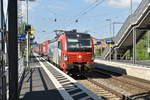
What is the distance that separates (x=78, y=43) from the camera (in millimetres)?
17969

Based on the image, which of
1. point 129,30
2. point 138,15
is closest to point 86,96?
point 138,15

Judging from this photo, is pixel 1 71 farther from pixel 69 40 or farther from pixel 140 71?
pixel 140 71

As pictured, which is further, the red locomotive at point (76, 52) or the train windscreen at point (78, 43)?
the train windscreen at point (78, 43)

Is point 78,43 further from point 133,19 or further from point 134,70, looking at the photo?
point 133,19

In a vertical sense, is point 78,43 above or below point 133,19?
below

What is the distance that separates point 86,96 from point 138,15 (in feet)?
56.8

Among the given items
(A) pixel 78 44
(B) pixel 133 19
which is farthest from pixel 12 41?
(B) pixel 133 19

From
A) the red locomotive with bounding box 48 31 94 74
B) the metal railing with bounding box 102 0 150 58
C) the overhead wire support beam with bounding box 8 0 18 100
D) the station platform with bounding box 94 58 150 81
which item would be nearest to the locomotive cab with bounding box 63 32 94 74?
the red locomotive with bounding box 48 31 94 74

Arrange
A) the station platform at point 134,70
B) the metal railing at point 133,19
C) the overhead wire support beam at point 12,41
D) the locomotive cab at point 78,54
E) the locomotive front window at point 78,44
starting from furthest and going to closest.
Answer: the metal railing at point 133,19, the station platform at point 134,70, the locomotive front window at point 78,44, the locomotive cab at point 78,54, the overhead wire support beam at point 12,41

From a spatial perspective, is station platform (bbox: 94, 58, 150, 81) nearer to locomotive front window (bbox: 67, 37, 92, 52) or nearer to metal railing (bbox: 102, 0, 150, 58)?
locomotive front window (bbox: 67, 37, 92, 52)

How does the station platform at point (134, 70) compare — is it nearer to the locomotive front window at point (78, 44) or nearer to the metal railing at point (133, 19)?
the locomotive front window at point (78, 44)

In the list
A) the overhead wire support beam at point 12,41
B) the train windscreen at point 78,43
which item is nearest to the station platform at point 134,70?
the train windscreen at point 78,43

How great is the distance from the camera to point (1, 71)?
5.15 m

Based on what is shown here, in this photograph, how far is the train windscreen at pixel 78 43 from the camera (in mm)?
17766
